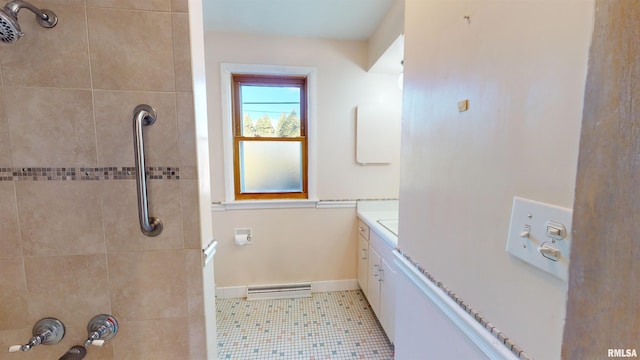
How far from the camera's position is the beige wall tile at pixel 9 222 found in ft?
2.78

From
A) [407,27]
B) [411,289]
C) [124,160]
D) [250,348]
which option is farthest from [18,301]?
[407,27]

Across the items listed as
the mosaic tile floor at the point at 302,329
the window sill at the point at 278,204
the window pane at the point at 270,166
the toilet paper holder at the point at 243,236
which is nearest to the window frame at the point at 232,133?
the window sill at the point at 278,204

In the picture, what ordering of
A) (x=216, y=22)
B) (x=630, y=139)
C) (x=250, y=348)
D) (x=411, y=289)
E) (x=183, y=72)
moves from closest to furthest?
(x=630, y=139)
(x=183, y=72)
(x=411, y=289)
(x=250, y=348)
(x=216, y=22)

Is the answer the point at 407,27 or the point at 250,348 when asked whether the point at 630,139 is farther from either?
the point at 250,348

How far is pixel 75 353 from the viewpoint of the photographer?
90 cm

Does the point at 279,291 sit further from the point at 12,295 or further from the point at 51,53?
the point at 51,53

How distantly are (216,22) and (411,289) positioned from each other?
7.78 ft

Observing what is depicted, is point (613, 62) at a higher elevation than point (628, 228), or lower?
higher

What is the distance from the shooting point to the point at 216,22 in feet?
6.73

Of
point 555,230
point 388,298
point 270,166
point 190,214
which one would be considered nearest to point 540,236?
point 555,230

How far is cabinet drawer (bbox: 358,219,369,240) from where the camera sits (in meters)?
2.24

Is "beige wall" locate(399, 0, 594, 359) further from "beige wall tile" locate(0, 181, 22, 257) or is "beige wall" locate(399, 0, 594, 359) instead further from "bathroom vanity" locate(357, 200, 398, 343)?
"beige wall tile" locate(0, 181, 22, 257)

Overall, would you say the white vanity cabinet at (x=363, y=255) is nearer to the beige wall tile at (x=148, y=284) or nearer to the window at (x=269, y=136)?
the window at (x=269, y=136)

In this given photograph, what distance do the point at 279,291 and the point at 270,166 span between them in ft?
4.02
